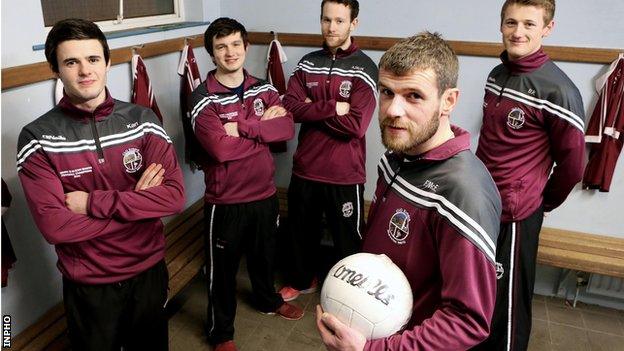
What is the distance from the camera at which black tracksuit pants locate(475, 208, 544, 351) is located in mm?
2195

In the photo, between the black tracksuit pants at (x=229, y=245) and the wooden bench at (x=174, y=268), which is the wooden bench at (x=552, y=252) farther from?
the black tracksuit pants at (x=229, y=245)

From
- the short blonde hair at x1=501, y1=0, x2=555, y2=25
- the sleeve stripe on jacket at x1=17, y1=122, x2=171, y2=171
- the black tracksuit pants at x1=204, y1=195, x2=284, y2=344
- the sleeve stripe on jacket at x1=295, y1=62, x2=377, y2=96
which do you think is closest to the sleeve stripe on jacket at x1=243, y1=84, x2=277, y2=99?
the sleeve stripe on jacket at x1=295, y1=62, x2=377, y2=96

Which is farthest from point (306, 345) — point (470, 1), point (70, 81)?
point (470, 1)

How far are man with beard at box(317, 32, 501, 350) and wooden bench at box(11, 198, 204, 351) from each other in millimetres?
1557

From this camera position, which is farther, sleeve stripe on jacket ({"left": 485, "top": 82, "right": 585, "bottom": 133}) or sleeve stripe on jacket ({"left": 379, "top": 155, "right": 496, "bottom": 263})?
sleeve stripe on jacket ({"left": 485, "top": 82, "right": 585, "bottom": 133})

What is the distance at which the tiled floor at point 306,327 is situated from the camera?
2814mm

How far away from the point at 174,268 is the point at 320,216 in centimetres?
96

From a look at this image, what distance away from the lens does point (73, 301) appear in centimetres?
191

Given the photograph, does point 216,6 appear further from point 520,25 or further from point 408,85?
point 408,85

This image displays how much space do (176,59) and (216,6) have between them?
70 cm

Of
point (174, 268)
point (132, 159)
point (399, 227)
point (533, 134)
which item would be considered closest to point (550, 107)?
point (533, 134)

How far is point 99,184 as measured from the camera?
6.19ft

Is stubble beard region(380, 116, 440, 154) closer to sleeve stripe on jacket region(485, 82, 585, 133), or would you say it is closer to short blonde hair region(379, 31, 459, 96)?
short blonde hair region(379, 31, 459, 96)

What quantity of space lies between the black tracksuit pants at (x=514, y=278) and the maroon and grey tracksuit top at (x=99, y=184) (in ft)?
4.92
